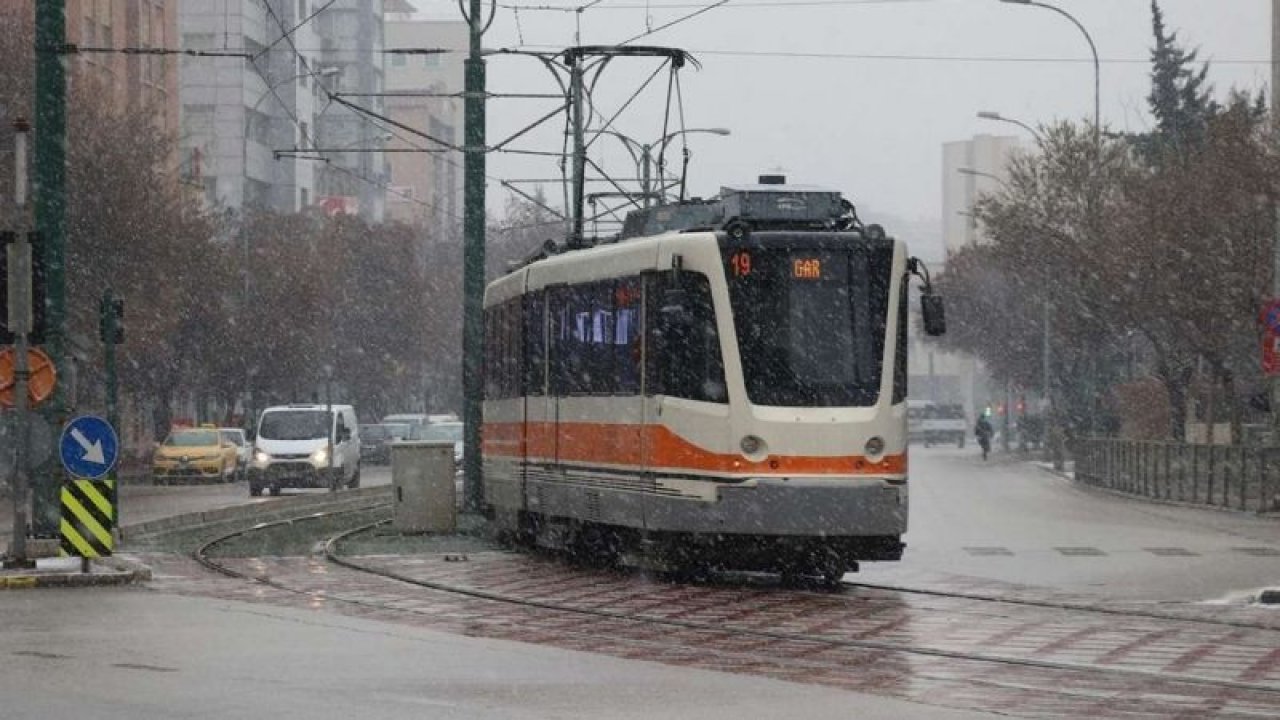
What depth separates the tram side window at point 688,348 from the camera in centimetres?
2238

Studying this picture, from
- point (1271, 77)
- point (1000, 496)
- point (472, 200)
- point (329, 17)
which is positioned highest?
point (329, 17)

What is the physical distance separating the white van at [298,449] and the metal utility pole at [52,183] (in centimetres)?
2808

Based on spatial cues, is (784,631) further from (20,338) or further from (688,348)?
(20,338)

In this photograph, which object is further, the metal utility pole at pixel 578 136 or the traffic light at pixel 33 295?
the metal utility pole at pixel 578 136

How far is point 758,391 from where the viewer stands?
22156 millimetres

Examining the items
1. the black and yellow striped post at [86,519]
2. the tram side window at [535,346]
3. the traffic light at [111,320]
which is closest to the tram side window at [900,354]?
the tram side window at [535,346]

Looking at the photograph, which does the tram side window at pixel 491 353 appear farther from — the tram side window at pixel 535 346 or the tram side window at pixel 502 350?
the tram side window at pixel 535 346

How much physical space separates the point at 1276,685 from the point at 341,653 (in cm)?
549

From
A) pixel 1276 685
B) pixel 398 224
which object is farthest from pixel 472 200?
pixel 398 224

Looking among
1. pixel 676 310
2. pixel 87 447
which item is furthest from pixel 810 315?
pixel 87 447

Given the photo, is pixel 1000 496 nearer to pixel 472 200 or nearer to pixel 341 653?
pixel 472 200

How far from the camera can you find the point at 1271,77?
269 ft

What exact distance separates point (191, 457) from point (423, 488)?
117ft

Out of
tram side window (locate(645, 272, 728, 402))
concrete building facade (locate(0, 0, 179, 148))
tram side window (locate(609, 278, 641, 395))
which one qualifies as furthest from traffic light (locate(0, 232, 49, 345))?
concrete building facade (locate(0, 0, 179, 148))
